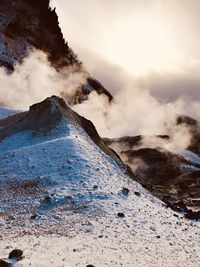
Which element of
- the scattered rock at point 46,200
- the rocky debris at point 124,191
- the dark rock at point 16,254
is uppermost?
the rocky debris at point 124,191

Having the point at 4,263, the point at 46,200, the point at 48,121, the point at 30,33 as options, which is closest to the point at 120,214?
the point at 46,200

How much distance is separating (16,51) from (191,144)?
59.3 meters

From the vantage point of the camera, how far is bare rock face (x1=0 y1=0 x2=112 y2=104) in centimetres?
10131

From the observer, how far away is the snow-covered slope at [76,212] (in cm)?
1952

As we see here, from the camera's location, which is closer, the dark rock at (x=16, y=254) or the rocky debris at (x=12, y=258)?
the rocky debris at (x=12, y=258)

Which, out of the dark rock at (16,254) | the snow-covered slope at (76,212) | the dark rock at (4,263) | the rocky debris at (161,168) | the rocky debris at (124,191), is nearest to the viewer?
the dark rock at (4,263)

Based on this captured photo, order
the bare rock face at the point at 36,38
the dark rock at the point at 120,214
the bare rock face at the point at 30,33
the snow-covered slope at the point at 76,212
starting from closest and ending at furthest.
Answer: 1. the snow-covered slope at the point at 76,212
2. the dark rock at the point at 120,214
3. the bare rock face at the point at 30,33
4. the bare rock face at the point at 36,38

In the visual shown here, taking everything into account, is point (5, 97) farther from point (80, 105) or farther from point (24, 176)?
point (24, 176)

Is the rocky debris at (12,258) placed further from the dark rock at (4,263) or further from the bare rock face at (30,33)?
the bare rock face at (30,33)

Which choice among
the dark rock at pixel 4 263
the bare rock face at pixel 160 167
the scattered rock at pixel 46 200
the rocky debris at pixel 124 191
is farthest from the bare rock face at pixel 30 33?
the dark rock at pixel 4 263

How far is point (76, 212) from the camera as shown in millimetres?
25062

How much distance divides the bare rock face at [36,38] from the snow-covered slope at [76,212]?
2319 inches

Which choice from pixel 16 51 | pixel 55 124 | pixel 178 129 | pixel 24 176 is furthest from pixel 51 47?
pixel 24 176

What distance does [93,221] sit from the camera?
77.4 feet
